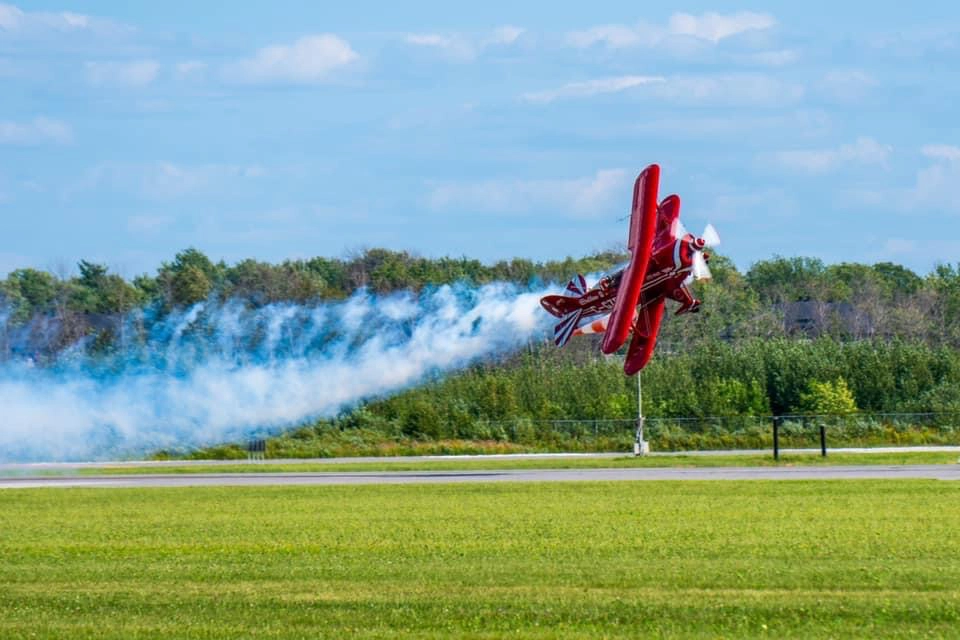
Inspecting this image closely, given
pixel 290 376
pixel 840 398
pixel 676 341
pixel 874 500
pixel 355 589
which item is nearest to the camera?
pixel 355 589

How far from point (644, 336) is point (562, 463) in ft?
38.4

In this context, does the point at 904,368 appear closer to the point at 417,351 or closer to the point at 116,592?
the point at 417,351

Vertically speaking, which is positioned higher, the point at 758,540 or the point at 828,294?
the point at 828,294

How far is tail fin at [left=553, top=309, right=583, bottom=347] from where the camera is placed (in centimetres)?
4725

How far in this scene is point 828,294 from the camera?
129m

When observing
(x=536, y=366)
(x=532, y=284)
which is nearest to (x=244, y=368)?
(x=532, y=284)

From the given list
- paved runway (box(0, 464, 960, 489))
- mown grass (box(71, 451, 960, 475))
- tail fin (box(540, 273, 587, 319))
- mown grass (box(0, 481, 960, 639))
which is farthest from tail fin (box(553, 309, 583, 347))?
mown grass (box(0, 481, 960, 639))

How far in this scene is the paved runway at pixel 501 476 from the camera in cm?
4356

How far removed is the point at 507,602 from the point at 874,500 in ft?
55.8

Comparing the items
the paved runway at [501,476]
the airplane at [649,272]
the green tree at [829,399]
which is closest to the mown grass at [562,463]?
the paved runway at [501,476]

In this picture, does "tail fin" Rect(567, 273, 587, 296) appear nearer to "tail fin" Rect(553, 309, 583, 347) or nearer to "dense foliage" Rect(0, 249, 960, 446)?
"tail fin" Rect(553, 309, 583, 347)

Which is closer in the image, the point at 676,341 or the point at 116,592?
the point at 116,592

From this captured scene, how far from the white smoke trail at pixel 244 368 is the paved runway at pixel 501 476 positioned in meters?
2.74

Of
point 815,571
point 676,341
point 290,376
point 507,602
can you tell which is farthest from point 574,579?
point 676,341
